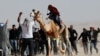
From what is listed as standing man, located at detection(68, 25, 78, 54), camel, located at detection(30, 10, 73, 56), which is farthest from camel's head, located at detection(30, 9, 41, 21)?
standing man, located at detection(68, 25, 78, 54)

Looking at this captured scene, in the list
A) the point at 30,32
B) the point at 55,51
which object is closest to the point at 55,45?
the point at 55,51

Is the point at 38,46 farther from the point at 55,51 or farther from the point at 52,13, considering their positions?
the point at 52,13

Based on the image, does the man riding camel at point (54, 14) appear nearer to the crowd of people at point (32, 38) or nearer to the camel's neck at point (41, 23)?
the crowd of people at point (32, 38)

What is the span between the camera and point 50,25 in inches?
891

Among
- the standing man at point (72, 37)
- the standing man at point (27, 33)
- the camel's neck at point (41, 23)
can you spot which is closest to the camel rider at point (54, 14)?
the camel's neck at point (41, 23)

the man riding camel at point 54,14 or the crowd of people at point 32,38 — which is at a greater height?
the man riding camel at point 54,14

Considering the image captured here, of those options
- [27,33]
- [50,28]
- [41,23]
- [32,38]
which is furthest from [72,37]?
[27,33]

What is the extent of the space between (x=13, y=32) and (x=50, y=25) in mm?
2662

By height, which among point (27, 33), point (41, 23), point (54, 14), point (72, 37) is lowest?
point (72, 37)

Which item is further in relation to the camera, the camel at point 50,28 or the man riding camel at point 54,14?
the man riding camel at point 54,14

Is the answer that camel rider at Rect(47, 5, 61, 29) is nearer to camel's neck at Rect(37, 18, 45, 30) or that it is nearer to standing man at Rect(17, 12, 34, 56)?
camel's neck at Rect(37, 18, 45, 30)

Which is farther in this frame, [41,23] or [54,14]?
[54,14]

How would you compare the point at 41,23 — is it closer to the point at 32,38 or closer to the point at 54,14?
the point at 54,14

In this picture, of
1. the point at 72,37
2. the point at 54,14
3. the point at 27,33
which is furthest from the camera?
the point at 72,37
